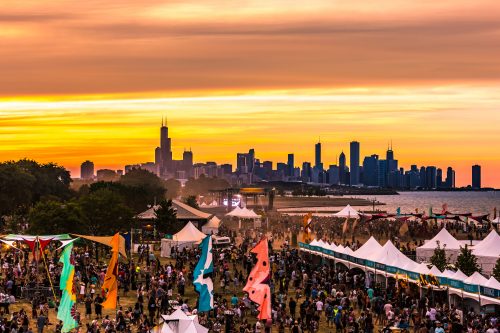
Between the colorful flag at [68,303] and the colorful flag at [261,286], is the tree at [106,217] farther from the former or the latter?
the colorful flag at [261,286]

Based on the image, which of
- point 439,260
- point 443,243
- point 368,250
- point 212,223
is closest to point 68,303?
point 368,250

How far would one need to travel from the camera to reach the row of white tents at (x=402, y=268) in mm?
34688

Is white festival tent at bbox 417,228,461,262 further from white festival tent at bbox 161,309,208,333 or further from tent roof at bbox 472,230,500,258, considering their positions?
white festival tent at bbox 161,309,208,333

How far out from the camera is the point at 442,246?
172 feet

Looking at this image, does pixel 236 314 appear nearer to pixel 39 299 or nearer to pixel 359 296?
pixel 359 296

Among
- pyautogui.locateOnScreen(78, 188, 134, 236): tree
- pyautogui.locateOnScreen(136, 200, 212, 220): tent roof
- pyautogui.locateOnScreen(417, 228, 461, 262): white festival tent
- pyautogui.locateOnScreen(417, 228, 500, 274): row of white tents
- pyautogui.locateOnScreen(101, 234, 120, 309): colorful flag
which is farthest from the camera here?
pyautogui.locateOnScreen(136, 200, 212, 220): tent roof

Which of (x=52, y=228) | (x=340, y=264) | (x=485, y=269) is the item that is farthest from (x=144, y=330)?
(x=52, y=228)

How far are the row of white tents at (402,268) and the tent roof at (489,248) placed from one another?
6036 mm

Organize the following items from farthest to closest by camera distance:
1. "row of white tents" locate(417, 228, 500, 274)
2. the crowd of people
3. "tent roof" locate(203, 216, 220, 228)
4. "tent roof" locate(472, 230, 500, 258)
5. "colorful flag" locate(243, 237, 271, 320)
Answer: "tent roof" locate(203, 216, 220, 228) < "tent roof" locate(472, 230, 500, 258) < "row of white tents" locate(417, 228, 500, 274) < the crowd of people < "colorful flag" locate(243, 237, 271, 320)

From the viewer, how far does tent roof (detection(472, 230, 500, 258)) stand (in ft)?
160

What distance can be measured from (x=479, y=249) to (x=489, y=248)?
22.9 inches

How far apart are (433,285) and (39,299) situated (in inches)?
659

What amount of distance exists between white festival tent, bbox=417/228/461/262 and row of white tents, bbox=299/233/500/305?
15.4 ft

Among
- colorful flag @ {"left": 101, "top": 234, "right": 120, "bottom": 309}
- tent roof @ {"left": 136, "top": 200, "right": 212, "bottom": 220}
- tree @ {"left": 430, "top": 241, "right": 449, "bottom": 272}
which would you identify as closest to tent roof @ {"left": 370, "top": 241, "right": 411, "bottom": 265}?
tree @ {"left": 430, "top": 241, "right": 449, "bottom": 272}
